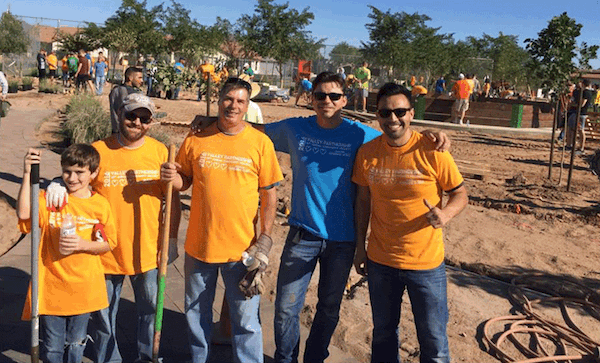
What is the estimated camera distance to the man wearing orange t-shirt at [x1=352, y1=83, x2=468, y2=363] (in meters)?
3.22

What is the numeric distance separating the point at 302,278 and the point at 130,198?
3.47 feet

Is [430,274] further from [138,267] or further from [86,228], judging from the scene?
[86,228]

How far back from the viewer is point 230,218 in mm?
3275

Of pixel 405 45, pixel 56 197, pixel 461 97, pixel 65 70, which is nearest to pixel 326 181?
pixel 56 197

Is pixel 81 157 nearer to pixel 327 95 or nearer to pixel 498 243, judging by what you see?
pixel 327 95

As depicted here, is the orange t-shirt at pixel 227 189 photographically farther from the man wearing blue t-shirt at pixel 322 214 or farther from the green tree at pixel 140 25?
the green tree at pixel 140 25

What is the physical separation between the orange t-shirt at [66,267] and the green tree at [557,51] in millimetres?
11582

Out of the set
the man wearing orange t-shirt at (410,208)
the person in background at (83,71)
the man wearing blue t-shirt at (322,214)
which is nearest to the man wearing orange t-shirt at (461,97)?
the person in background at (83,71)

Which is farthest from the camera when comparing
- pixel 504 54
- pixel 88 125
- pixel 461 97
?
pixel 504 54

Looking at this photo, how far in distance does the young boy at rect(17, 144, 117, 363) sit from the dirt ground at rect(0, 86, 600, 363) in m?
1.96

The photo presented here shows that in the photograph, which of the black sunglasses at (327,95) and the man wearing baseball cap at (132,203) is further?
the black sunglasses at (327,95)

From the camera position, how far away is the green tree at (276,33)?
38.9 metres

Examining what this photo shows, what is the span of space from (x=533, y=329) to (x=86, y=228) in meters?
3.52

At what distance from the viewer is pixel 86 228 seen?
Result: 317 cm
